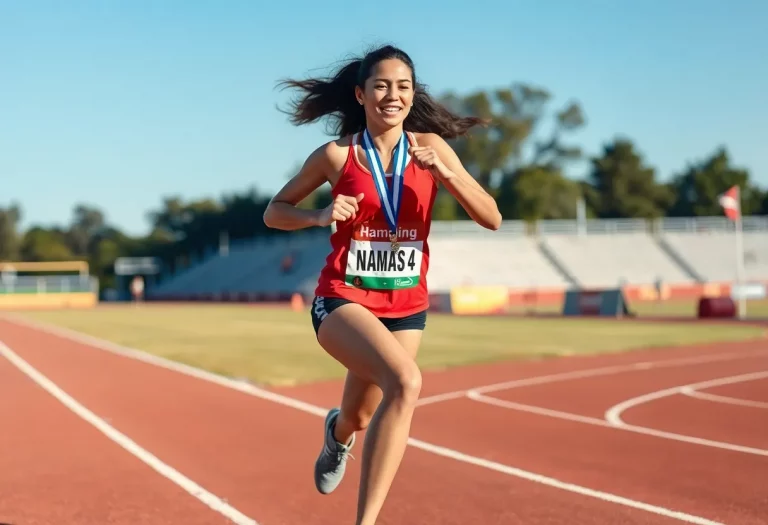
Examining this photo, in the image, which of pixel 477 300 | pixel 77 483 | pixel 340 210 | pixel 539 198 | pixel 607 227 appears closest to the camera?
pixel 340 210

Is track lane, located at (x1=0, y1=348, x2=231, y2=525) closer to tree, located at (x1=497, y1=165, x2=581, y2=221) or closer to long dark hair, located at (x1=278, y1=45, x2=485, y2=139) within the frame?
long dark hair, located at (x1=278, y1=45, x2=485, y2=139)

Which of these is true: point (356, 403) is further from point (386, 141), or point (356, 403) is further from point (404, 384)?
point (386, 141)

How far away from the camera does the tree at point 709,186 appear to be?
326ft

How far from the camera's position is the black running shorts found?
4.36 metres

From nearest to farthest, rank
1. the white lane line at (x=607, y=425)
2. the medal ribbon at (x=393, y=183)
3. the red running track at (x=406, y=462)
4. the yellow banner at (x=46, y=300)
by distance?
the medal ribbon at (x=393, y=183) < the red running track at (x=406, y=462) < the white lane line at (x=607, y=425) < the yellow banner at (x=46, y=300)

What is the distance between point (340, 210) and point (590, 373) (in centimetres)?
952

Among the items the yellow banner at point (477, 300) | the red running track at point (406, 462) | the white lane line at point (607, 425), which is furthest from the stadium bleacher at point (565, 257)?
the red running track at point (406, 462)

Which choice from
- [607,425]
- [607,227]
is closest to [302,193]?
[607,425]

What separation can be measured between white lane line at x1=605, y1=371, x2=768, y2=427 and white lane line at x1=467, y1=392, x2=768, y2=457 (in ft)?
0.53

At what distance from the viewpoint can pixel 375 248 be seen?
4352 millimetres

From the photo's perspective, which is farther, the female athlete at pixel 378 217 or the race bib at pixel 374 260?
the race bib at pixel 374 260

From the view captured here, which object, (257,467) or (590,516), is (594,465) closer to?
(590,516)

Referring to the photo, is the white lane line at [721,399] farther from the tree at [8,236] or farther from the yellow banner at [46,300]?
the tree at [8,236]

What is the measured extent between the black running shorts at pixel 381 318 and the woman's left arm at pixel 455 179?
21.6 inches
